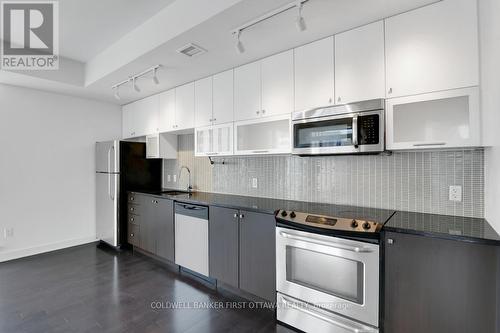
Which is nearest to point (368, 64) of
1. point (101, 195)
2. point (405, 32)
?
point (405, 32)

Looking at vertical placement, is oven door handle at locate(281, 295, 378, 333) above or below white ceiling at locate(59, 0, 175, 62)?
below

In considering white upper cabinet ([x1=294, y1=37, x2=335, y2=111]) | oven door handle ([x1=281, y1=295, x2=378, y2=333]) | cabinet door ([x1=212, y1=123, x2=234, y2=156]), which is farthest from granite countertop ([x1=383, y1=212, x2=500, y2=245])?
cabinet door ([x1=212, y1=123, x2=234, y2=156])

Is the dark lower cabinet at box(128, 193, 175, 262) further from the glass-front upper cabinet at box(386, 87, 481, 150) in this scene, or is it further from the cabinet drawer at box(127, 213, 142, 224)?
the glass-front upper cabinet at box(386, 87, 481, 150)

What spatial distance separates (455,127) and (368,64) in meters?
0.77

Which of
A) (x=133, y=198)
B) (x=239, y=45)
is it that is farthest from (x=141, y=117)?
(x=239, y=45)

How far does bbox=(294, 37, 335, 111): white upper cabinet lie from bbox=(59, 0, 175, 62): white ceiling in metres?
1.32

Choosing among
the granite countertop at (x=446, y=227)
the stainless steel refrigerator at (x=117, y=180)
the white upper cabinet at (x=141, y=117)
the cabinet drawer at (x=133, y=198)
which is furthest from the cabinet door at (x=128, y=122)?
the granite countertop at (x=446, y=227)

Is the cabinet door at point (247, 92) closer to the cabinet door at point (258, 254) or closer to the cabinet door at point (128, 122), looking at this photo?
the cabinet door at point (258, 254)

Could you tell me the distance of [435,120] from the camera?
1800mm

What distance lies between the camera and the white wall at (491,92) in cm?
134

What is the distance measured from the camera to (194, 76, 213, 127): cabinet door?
325cm

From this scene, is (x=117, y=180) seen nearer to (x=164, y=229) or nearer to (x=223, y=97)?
(x=164, y=229)

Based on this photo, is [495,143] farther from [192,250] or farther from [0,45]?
[0,45]

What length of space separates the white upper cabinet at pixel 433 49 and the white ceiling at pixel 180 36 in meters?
0.14
